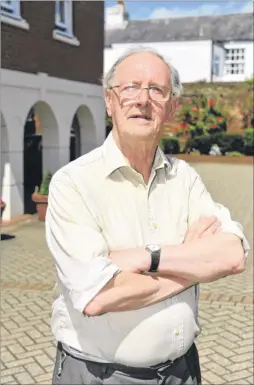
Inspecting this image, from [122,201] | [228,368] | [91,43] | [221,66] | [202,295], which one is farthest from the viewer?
[221,66]

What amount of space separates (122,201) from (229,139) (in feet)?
67.6

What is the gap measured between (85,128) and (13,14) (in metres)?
4.55

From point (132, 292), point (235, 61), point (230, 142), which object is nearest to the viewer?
point (132, 292)

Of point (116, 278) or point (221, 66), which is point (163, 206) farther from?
point (221, 66)

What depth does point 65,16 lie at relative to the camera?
39.9ft

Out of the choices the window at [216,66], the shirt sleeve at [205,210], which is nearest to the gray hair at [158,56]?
the shirt sleeve at [205,210]

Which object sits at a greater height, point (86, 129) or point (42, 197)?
point (86, 129)

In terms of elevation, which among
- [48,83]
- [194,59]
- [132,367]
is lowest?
[132,367]

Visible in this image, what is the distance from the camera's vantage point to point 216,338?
15.7 ft

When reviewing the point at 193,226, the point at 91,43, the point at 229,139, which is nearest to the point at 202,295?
the point at 193,226

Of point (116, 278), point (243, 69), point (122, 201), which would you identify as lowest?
point (116, 278)

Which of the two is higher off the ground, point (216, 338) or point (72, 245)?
point (72, 245)

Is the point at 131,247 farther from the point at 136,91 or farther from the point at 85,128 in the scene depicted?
the point at 85,128

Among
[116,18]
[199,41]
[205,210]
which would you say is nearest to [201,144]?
[199,41]
